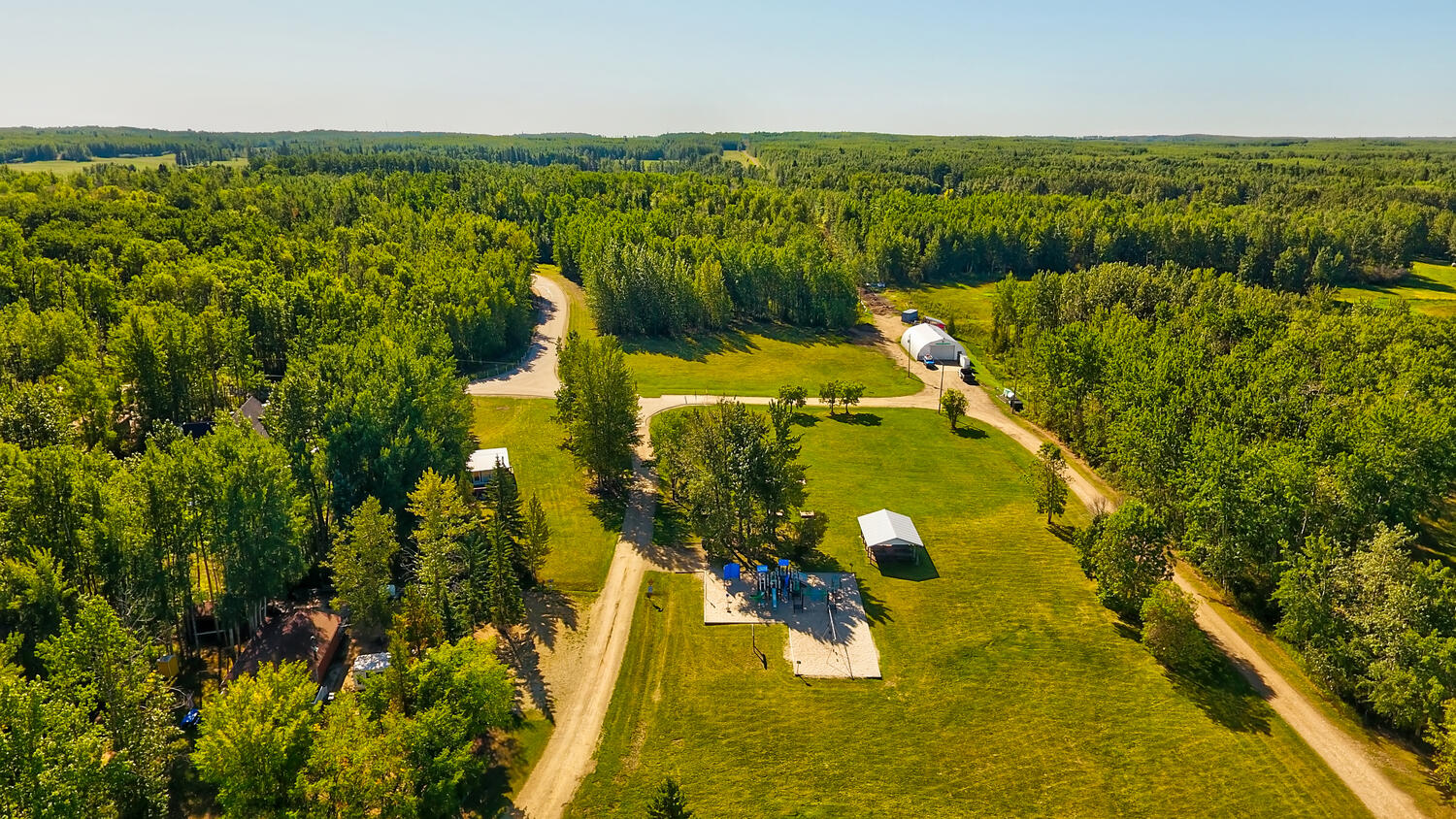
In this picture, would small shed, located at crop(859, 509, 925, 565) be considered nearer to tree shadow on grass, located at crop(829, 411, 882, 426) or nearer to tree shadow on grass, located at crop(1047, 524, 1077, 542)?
tree shadow on grass, located at crop(1047, 524, 1077, 542)

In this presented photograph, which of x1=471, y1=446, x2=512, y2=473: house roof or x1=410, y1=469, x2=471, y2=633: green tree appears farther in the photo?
x1=471, y1=446, x2=512, y2=473: house roof

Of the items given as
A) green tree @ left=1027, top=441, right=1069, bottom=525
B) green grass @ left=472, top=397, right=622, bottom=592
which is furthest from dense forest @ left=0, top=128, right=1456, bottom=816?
green tree @ left=1027, top=441, right=1069, bottom=525

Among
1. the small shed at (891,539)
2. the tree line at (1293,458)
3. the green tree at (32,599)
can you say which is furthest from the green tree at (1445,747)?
the green tree at (32,599)

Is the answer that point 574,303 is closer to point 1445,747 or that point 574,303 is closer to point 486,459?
point 486,459

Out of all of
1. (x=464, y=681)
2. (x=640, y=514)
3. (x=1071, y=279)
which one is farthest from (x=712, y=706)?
(x=1071, y=279)

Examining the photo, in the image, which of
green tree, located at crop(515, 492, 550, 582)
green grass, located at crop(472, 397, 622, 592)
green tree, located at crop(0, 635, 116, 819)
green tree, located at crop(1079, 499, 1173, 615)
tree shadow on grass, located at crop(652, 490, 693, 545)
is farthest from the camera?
tree shadow on grass, located at crop(652, 490, 693, 545)

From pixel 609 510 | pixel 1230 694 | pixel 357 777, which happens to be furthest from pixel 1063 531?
pixel 357 777
